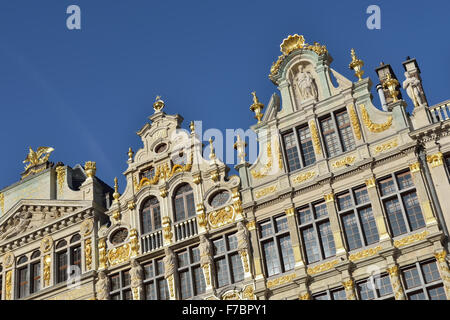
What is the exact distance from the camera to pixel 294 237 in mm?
25344

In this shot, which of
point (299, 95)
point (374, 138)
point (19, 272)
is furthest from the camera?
point (19, 272)

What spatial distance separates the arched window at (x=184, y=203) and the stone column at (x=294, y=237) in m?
4.10

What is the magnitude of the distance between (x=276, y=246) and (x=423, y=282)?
5.29 meters

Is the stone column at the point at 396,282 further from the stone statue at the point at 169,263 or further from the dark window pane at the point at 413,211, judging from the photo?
the stone statue at the point at 169,263

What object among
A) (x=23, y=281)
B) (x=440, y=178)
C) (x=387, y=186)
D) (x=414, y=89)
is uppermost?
(x=414, y=89)

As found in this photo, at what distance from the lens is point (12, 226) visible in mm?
32188

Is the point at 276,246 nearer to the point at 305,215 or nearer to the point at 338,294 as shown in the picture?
the point at 305,215

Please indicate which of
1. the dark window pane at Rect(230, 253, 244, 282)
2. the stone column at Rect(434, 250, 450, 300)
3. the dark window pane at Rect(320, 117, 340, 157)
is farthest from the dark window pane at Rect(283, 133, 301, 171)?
the stone column at Rect(434, 250, 450, 300)

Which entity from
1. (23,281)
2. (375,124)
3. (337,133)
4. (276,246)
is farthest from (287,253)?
(23,281)
